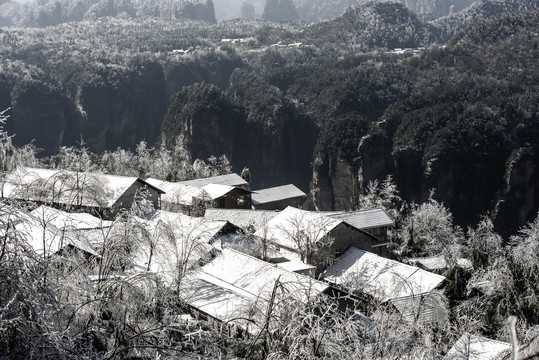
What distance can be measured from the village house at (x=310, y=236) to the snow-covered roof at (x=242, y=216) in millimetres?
3196

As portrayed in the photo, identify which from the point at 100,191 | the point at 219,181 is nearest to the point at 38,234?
the point at 100,191

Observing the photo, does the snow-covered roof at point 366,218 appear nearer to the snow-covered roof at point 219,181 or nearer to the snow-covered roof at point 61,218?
the snow-covered roof at point 61,218

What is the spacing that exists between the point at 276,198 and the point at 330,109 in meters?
64.6

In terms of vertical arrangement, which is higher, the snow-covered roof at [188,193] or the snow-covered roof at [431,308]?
the snow-covered roof at [431,308]

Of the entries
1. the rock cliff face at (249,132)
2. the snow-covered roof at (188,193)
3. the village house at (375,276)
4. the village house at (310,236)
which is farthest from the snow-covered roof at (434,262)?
the rock cliff face at (249,132)

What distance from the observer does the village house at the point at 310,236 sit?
120ft

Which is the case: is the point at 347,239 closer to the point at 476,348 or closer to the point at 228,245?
the point at 228,245

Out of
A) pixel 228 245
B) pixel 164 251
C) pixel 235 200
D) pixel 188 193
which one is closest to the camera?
pixel 164 251

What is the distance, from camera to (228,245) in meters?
34.8

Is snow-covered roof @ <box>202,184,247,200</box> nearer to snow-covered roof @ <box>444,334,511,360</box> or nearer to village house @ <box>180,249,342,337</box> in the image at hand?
village house @ <box>180,249,342,337</box>

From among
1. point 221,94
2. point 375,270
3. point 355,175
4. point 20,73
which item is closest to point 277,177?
point 221,94

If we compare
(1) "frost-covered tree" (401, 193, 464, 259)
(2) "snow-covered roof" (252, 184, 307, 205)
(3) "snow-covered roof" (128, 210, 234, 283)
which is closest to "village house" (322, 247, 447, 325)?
(3) "snow-covered roof" (128, 210, 234, 283)

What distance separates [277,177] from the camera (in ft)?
421

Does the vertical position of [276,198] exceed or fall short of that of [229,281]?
it falls short
